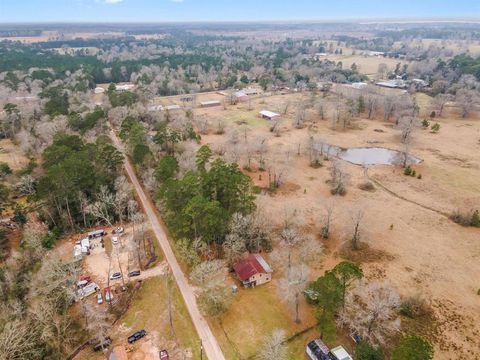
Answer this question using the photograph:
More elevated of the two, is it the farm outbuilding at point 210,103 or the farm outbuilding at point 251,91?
the farm outbuilding at point 251,91

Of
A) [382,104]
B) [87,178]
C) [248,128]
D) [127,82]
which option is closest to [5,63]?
[127,82]

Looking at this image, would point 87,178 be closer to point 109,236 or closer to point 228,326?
point 109,236

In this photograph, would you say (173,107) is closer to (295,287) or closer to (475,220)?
(475,220)

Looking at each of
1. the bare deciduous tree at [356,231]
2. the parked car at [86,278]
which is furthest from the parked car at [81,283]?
the bare deciduous tree at [356,231]

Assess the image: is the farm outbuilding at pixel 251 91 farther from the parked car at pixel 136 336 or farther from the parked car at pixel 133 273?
the parked car at pixel 136 336

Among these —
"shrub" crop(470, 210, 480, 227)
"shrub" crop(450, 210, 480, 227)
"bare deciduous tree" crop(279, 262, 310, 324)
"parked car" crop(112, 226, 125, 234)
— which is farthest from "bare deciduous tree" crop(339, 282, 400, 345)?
"parked car" crop(112, 226, 125, 234)

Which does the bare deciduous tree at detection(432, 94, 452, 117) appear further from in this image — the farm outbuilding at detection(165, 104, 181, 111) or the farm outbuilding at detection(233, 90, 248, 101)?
the farm outbuilding at detection(165, 104, 181, 111)
